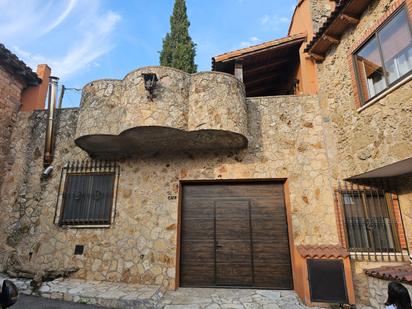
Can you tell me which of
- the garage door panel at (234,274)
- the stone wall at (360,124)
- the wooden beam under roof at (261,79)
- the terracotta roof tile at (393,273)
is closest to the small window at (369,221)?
the stone wall at (360,124)

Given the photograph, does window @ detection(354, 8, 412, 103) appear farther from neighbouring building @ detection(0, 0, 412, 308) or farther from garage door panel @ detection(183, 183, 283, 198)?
garage door panel @ detection(183, 183, 283, 198)

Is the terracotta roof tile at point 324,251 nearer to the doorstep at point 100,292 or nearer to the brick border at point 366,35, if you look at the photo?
the brick border at point 366,35

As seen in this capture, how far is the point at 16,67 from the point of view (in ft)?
25.4

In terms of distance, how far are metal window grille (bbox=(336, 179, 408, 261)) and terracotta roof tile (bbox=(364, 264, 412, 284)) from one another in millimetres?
370

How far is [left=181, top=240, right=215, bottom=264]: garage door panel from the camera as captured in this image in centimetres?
680

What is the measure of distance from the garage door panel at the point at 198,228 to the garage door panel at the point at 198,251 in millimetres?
143

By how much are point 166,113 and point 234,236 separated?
375 cm

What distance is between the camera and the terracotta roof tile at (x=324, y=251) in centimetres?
552

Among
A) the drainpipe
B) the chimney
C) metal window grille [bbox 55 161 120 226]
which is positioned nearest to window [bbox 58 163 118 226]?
metal window grille [bbox 55 161 120 226]

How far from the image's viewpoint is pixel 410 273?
4828 millimetres

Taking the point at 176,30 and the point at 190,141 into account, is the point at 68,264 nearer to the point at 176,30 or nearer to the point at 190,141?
the point at 190,141

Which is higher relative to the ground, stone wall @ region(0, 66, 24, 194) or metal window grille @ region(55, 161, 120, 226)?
stone wall @ region(0, 66, 24, 194)

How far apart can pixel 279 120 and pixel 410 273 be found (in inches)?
175

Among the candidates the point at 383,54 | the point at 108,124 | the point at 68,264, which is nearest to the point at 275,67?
the point at 383,54
